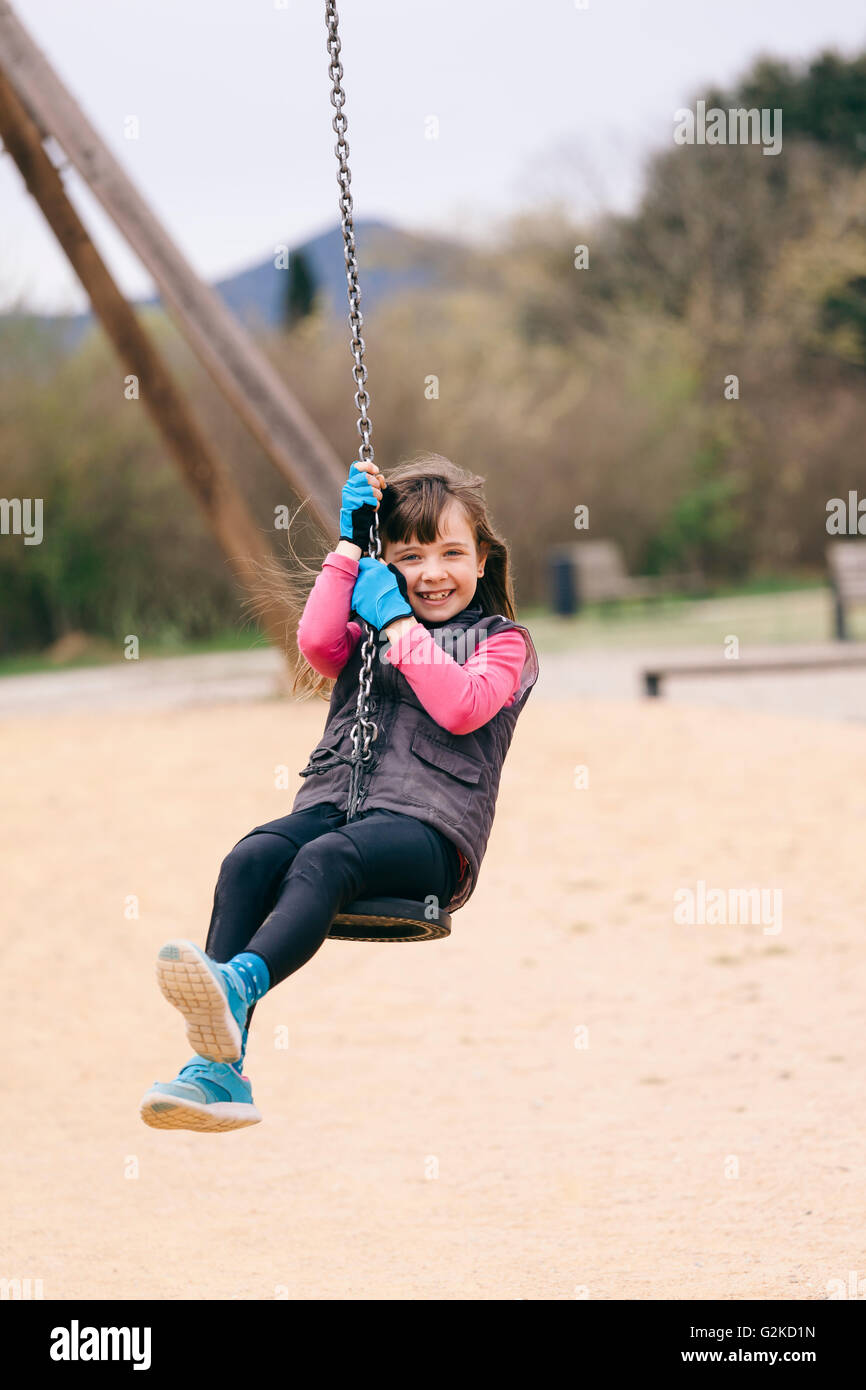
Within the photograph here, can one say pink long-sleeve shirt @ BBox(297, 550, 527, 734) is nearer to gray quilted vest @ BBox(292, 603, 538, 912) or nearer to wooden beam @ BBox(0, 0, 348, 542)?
gray quilted vest @ BBox(292, 603, 538, 912)

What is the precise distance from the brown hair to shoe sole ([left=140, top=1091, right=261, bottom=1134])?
3.38ft

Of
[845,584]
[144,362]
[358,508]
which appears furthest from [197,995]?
[845,584]

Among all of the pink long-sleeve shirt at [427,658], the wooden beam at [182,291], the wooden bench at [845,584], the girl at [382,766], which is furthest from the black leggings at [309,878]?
the wooden bench at [845,584]

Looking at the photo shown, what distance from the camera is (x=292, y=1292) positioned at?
399cm

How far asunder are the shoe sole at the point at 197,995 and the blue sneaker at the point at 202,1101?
2.6 inches

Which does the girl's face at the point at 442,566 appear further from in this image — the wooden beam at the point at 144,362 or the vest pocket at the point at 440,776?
the wooden beam at the point at 144,362

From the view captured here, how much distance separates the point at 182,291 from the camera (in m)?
9.60

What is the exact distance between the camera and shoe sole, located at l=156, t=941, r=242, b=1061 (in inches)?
109

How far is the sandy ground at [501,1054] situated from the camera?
4238 mm

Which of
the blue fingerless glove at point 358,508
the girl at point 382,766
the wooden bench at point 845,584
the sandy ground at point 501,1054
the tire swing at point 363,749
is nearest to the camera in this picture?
the girl at point 382,766

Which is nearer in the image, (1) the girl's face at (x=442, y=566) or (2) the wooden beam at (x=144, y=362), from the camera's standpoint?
(1) the girl's face at (x=442, y=566)

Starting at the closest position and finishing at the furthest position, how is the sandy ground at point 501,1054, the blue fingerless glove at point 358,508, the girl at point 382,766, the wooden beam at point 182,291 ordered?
the girl at point 382,766 → the blue fingerless glove at point 358,508 → the sandy ground at point 501,1054 → the wooden beam at point 182,291

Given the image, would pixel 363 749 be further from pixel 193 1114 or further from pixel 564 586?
pixel 564 586
